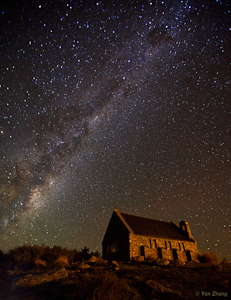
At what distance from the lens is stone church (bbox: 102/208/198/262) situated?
19656 millimetres

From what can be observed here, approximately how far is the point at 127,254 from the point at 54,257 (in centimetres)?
905

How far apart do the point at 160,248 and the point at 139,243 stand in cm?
317

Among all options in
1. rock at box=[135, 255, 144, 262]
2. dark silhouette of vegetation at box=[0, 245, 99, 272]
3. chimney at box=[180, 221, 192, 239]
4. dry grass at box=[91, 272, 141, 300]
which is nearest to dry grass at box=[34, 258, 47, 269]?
dark silhouette of vegetation at box=[0, 245, 99, 272]

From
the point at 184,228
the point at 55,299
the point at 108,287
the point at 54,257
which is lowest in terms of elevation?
the point at 55,299

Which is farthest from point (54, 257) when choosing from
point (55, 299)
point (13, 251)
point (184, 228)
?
point (184, 228)

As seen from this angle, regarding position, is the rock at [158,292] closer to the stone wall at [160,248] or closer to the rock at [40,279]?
the rock at [40,279]

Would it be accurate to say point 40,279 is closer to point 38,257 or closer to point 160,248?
point 38,257

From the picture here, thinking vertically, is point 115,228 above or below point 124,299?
above

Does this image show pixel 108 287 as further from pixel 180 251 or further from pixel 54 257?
pixel 180 251

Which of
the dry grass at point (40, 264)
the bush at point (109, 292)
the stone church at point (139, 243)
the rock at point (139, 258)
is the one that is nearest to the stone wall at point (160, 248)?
the stone church at point (139, 243)

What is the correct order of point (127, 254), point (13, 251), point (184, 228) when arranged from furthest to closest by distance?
point (184, 228) → point (13, 251) → point (127, 254)

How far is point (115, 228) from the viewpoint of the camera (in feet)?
76.0

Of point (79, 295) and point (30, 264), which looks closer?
point (79, 295)

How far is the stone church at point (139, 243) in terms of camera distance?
19.7 meters
